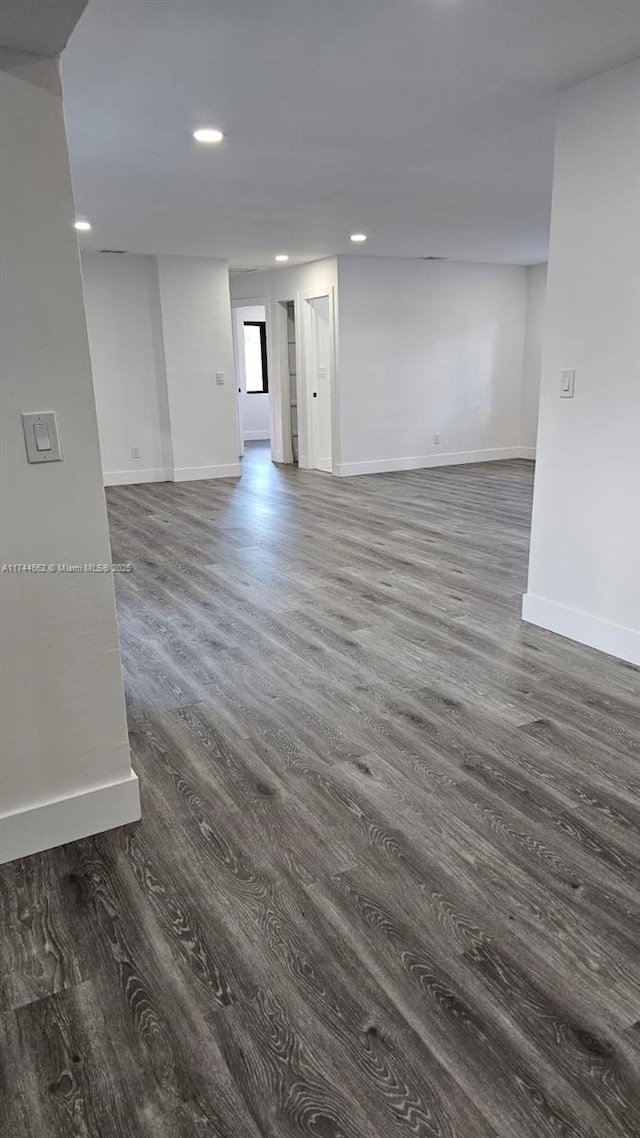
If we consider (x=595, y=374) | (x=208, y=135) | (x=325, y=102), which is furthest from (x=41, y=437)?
(x=208, y=135)

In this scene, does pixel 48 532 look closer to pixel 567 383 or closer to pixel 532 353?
pixel 567 383

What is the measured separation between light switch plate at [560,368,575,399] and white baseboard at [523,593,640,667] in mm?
1020

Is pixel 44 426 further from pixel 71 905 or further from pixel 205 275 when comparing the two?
pixel 205 275

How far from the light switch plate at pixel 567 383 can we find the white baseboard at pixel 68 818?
8.32ft

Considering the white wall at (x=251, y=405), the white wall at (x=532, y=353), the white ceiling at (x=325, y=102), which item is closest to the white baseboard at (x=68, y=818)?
the white ceiling at (x=325, y=102)

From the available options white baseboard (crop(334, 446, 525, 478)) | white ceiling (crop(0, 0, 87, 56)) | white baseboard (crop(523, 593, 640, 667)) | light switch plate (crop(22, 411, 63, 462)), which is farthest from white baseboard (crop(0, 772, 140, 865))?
white baseboard (crop(334, 446, 525, 478))

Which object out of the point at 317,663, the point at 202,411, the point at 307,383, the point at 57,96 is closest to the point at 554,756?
the point at 317,663

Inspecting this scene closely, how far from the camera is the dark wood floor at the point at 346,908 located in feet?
4.29

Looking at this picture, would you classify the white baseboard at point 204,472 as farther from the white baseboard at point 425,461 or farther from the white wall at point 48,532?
the white wall at point 48,532

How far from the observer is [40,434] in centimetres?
179

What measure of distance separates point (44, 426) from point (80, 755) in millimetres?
930

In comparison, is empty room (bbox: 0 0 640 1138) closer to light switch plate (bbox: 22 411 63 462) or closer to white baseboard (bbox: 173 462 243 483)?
light switch plate (bbox: 22 411 63 462)

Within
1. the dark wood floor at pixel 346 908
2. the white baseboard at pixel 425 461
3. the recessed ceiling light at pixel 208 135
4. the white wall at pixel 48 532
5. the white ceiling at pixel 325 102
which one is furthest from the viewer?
the white baseboard at pixel 425 461

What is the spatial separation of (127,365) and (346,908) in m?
7.29
